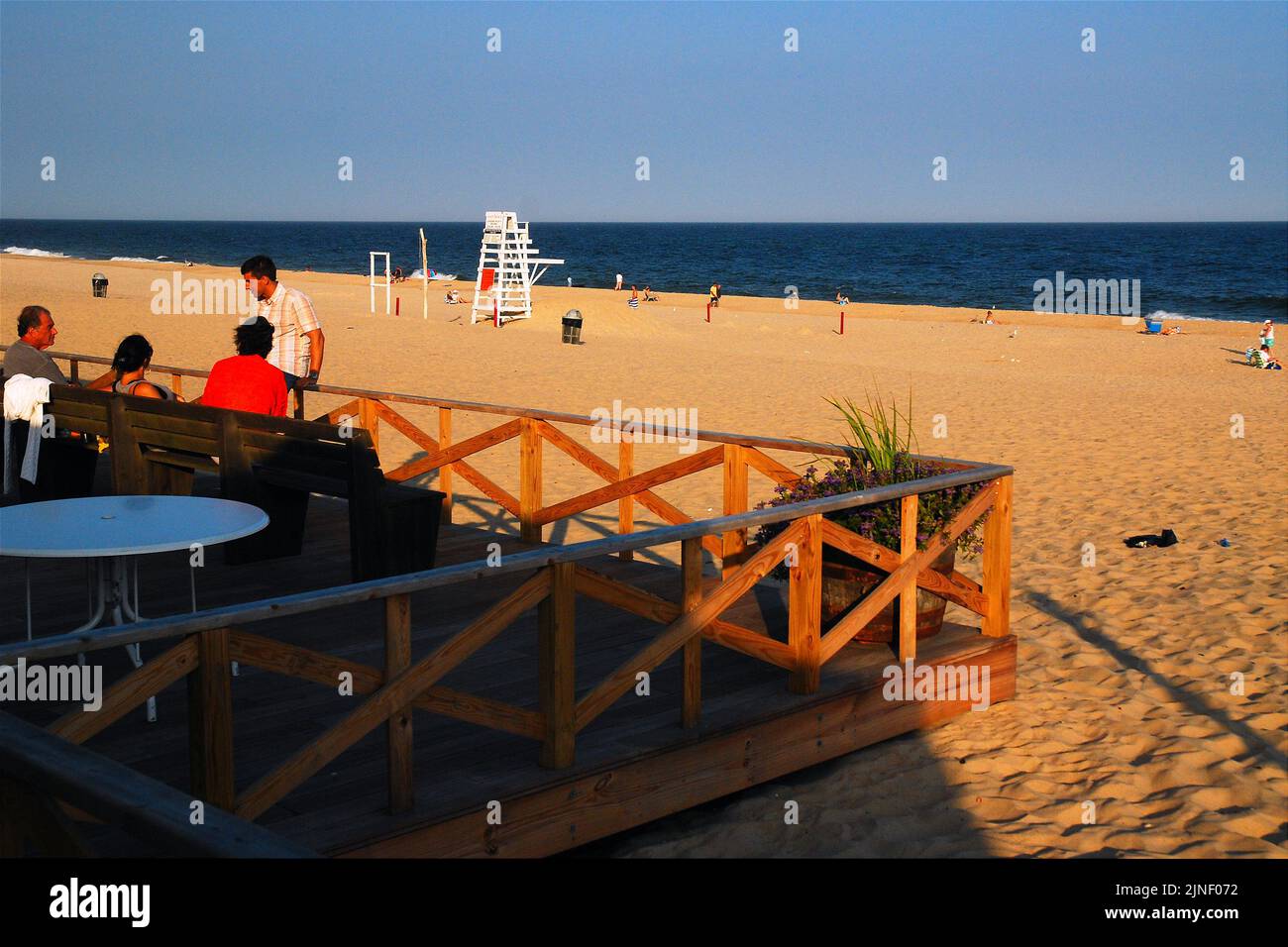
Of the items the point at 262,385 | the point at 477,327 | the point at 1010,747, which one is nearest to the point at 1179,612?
the point at 1010,747

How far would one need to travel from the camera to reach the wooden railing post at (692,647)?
466 centimetres

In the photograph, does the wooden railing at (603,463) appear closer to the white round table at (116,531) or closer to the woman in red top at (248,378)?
the woman in red top at (248,378)

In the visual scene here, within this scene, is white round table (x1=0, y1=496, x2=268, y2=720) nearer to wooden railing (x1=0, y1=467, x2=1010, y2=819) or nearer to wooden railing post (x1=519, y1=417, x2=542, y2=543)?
wooden railing (x1=0, y1=467, x2=1010, y2=819)

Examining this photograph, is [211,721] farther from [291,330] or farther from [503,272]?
[503,272]

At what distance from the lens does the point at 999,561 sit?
6270mm

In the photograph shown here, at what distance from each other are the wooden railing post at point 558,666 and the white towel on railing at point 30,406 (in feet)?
14.1

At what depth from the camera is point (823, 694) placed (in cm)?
535

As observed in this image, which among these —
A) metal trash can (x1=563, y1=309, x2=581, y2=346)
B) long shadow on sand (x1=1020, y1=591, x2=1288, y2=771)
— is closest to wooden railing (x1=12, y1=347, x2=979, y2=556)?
long shadow on sand (x1=1020, y1=591, x2=1288, y2=771)

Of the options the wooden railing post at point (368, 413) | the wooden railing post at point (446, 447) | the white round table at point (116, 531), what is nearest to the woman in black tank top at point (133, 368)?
the wooden railing post at point (368, 413)

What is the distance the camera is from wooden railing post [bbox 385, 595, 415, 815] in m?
3.69

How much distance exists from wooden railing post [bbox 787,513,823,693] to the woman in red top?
11.1 ft

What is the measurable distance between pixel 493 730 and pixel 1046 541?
6.22m
